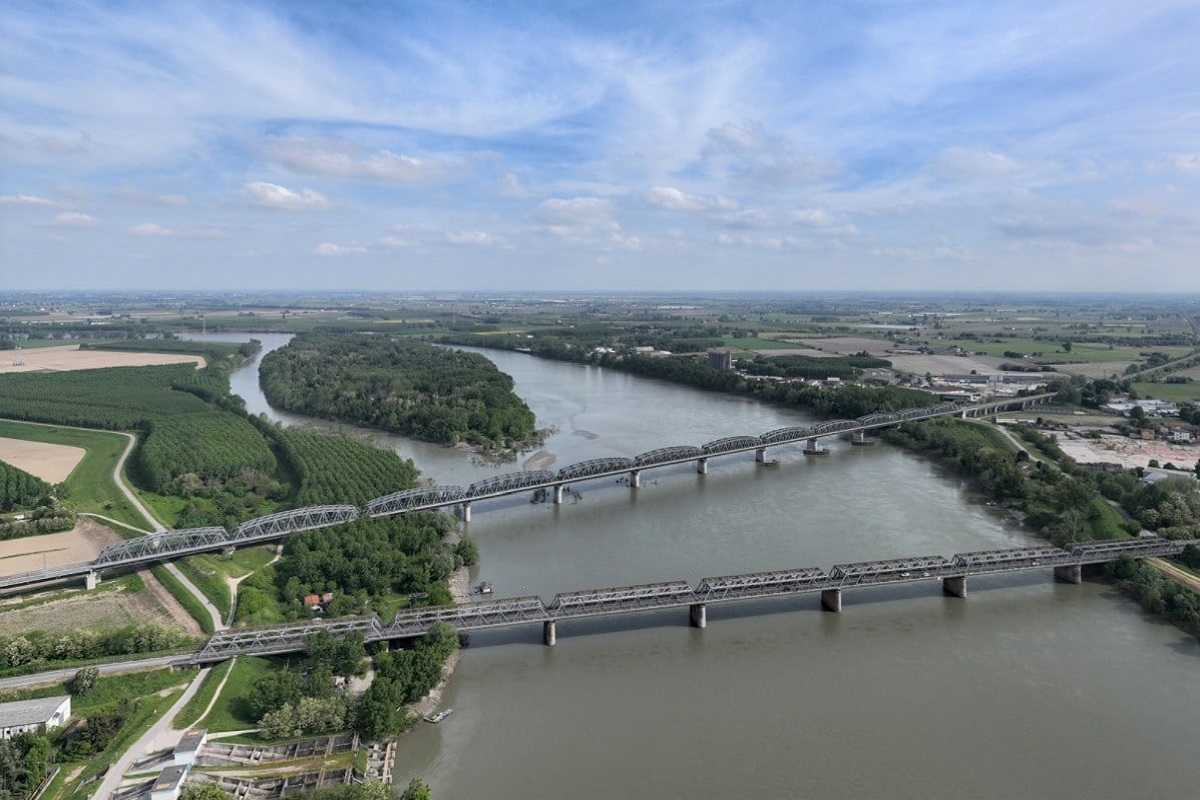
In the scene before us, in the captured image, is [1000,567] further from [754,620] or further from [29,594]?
[29,594]

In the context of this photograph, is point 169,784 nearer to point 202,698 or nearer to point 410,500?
point 202,698

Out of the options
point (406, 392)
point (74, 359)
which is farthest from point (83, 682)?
point (74, 359)

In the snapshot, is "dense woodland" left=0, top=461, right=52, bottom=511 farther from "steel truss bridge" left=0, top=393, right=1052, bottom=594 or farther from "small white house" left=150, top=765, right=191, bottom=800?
"small white house" left=150, top=765, right=191, bottom=800

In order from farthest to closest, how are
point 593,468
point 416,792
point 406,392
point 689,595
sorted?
point 406,392 < point 593,468 < point 689,595 < point 416,792

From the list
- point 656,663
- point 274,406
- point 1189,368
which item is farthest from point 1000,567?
point 1189,368

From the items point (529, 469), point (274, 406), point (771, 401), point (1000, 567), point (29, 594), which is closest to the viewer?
point (29, 594)

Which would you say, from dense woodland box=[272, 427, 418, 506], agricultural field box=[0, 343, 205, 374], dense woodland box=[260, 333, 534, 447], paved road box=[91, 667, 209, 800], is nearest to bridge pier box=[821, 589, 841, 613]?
paved road box=[91, 667, 209, 800]

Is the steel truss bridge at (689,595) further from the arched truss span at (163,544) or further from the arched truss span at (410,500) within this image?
the arched truss span at (410,500)
